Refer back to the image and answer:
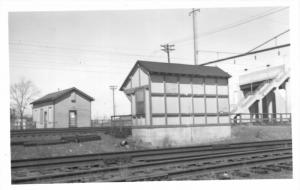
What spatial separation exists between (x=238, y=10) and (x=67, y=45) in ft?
21.4

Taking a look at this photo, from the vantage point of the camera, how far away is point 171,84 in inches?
776

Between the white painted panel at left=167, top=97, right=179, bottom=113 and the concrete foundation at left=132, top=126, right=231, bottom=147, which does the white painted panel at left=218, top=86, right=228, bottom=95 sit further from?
the white painted panel at left=167, top=97, right=179, bottom=113

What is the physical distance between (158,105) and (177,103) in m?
1.38

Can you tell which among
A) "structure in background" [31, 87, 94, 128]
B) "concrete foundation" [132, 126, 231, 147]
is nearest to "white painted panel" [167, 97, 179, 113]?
"concrete foundation" [132, 126, 231, 147]

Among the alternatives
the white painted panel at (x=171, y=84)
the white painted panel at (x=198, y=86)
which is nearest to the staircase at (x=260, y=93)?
the white painted panel at (x=198, y=86)

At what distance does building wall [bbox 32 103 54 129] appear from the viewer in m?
34.2

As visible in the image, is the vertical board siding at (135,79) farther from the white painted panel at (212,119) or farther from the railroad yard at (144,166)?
the railroad yard at (144,166)

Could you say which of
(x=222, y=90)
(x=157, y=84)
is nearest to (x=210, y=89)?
(x=222, y=90)

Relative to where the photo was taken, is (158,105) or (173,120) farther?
(173,120)

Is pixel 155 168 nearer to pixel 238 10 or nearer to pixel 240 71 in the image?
pixel 238 10

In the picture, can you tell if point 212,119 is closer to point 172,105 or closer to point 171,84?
point 172,105

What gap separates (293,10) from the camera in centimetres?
912

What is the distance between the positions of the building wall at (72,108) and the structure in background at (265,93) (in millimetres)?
16721

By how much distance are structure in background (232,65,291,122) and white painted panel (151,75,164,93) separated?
1547cm
